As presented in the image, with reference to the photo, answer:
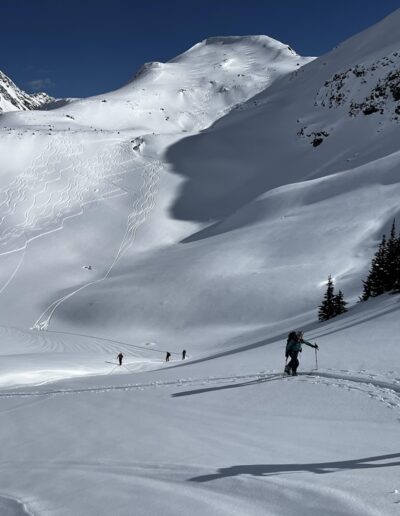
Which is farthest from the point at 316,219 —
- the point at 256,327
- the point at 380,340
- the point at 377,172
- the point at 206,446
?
the point at 206,446

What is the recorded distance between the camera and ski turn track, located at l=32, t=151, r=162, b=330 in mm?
51987

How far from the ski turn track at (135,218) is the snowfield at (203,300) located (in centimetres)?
43

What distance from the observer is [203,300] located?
47.5 m

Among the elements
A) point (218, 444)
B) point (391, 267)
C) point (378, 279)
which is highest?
point (391, 267)

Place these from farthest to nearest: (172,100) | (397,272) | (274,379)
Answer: (172,100) → (397,272) → (274,379)

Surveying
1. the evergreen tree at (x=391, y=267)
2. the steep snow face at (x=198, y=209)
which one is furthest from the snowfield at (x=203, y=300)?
the evergreen tree at (x=391, y=267)

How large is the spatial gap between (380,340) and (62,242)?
5960 centimetres

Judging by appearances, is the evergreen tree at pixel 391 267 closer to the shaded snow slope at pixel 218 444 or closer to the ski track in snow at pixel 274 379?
the shaded snow slope at pixel 218 444

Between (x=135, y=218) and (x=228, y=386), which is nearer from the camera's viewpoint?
(x=228, y=386)

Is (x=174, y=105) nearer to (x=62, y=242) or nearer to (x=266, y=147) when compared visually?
(x=266, y=147)

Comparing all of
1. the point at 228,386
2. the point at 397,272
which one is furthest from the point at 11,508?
the point at 397,272

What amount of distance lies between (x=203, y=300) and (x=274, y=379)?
34.7 metres

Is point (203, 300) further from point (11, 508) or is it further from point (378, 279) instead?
point (11, 508)

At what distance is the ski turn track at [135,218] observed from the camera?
171ft
